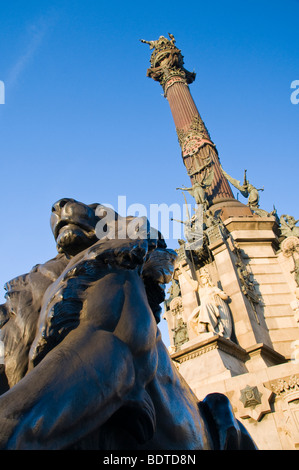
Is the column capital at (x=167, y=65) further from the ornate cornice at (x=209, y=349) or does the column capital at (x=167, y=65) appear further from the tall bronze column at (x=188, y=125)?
the ornate cornice at (x=209, y=349)

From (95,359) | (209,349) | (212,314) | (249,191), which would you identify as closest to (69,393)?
(95,359)

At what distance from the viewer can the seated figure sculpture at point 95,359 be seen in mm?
1042

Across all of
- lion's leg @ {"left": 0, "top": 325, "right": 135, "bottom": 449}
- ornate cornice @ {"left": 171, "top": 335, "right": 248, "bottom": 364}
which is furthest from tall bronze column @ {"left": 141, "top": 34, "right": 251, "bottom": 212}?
lion's leg @ {"left": 0, "top": 325, "right": 135, "bottom": 449}

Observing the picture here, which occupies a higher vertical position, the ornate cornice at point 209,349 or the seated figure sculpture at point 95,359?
the ornate cornice at point 209,349

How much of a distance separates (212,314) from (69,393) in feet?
26.9

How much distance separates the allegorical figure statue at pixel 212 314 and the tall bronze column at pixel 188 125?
684cm

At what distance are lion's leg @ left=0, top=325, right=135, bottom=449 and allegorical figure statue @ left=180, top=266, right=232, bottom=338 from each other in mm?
7716

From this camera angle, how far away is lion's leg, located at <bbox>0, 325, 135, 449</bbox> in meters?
0.98

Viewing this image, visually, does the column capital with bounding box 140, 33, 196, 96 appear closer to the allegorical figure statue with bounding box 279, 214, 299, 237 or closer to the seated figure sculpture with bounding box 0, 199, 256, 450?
the allegorical figure statue with bounding box 279, 214, 299, 237

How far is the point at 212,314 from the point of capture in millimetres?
8961

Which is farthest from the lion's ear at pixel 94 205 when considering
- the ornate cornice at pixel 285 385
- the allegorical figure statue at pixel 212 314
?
the allegorical figure statue at pixel 212 314
